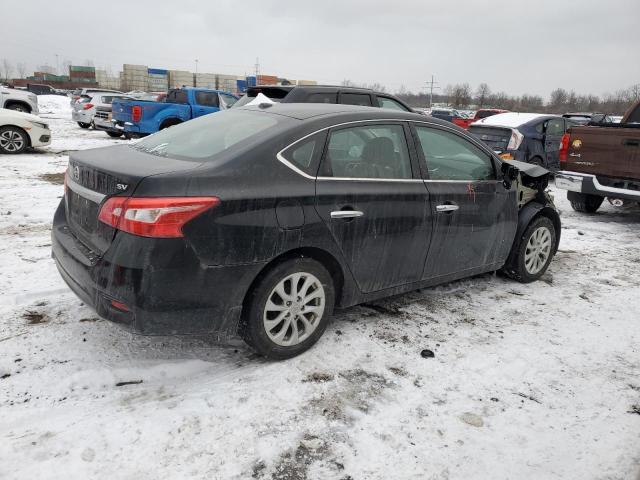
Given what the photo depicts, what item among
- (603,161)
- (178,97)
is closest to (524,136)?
(603,161)

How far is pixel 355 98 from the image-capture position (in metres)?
8.20

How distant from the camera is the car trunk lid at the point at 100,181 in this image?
2684 mm

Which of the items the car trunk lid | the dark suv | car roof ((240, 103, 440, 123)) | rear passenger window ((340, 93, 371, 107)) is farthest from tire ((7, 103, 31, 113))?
car roof ((240, 103, 440, 123))

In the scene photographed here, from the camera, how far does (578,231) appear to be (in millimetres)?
7184

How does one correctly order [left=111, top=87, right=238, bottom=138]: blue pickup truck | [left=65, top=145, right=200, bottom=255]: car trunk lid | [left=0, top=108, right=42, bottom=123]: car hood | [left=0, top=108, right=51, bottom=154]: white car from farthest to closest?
[left=111, top=87, right=238, bottom=138]: blue pickup truck → [left=0, top=108, right=51, bottom=154]: white car → [left=0, top=108, right=42, bottom=123]: car hood → [left=65, top=145, right=200, bottom=255]: car trunk lid

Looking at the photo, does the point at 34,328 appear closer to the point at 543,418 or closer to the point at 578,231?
the point at 543,418

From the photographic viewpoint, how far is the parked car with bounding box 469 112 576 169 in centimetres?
1037

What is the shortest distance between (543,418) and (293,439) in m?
1.41

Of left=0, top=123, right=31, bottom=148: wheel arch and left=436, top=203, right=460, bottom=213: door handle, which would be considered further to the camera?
left=0, top=123, right=31, bottom=148: wheel arch

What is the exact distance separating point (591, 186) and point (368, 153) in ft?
18.2

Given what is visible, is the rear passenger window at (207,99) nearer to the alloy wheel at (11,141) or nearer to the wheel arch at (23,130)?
the wheel arch at (23,130)

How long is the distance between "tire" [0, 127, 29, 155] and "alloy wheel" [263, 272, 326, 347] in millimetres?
11225

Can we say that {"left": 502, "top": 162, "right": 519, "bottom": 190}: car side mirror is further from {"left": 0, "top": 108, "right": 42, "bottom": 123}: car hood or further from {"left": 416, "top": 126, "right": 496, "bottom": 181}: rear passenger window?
{"left": 0, "top": 108, "right": 42, "bottom": 123}: car hood

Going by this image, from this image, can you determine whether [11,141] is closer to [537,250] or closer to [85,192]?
[85,192]
